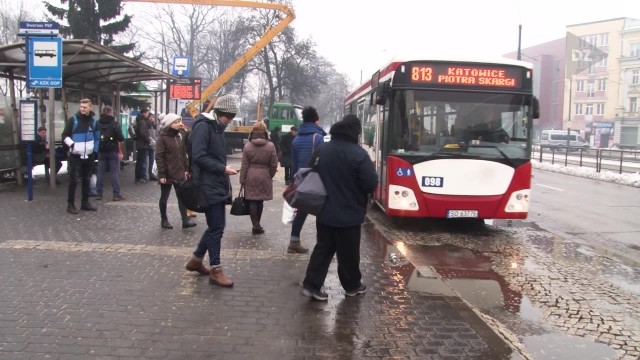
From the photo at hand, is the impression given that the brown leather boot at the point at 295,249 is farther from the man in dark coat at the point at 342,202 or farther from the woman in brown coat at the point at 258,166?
the man in dark coat at the point at 342,202

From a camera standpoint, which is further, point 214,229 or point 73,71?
point 73,71

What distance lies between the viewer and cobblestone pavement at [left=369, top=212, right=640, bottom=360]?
4.34 m

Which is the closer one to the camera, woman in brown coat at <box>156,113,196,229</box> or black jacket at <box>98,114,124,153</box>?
woman in brown coat at <box>156,113,196,229</box>

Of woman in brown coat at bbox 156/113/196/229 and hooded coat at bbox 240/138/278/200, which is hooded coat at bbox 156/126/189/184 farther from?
hooded coat at bbox 240/138/278/200

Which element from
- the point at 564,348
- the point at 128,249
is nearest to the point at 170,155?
the point at 128,249

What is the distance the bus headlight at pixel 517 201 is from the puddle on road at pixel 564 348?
4197mm

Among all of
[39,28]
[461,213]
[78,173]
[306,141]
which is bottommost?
[461,213]

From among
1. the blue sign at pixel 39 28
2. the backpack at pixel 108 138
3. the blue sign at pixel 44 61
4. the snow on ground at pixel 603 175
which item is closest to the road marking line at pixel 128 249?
the backpack at pixel 108 138

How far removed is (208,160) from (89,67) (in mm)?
9394

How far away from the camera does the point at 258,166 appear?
25.0ft

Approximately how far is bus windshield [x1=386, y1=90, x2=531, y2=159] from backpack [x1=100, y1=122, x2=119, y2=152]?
17.6 ft

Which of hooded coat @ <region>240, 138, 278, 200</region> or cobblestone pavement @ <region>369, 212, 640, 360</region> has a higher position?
hooded coat @ <region>240, 138, 278, 200</region>

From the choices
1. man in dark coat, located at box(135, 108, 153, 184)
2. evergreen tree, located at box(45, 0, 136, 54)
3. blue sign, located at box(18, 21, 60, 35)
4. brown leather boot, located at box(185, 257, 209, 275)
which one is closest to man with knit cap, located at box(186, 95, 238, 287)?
brown leather boot, located at box(185, 257, 209, 275)

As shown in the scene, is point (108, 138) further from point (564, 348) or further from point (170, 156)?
point (564, 348)
